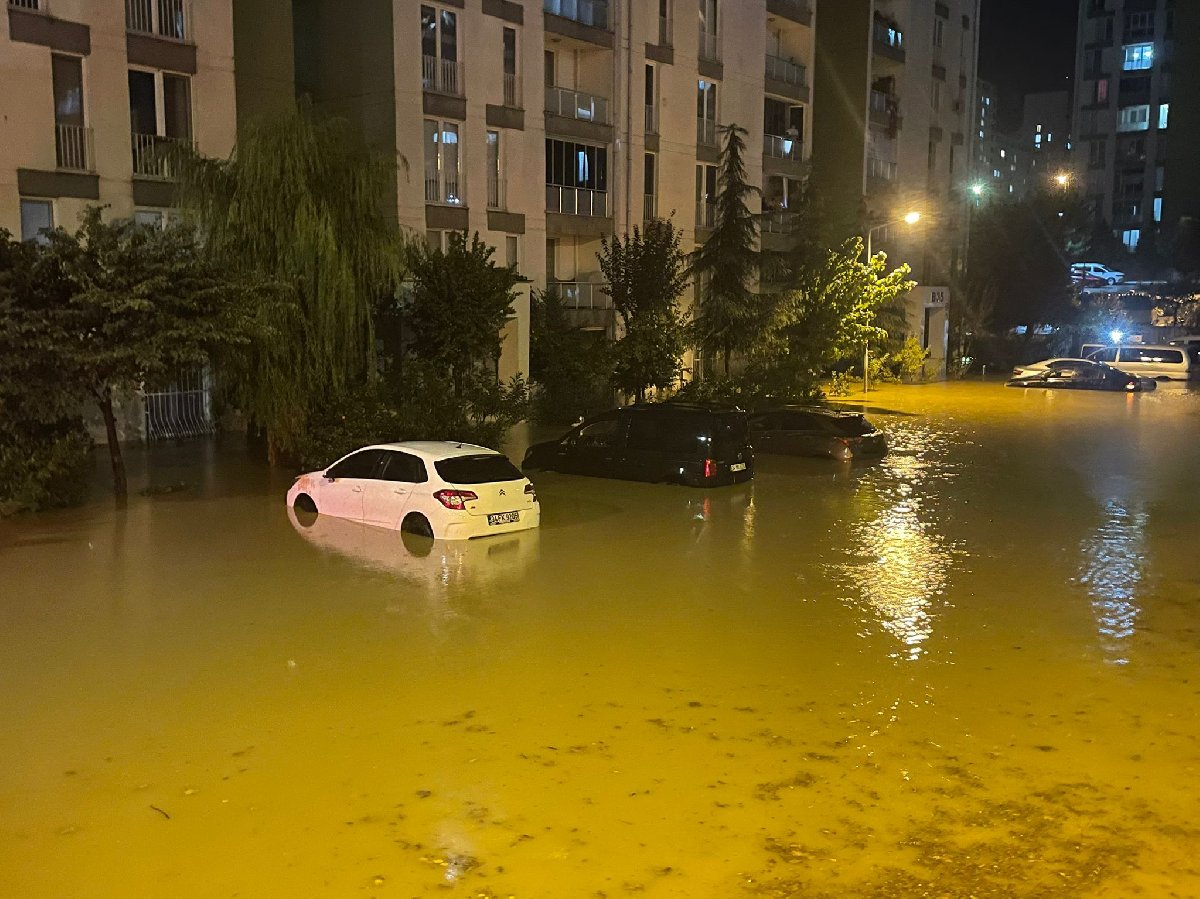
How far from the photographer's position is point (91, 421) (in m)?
24.5

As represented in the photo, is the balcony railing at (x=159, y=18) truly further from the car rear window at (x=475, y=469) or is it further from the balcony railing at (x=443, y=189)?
the car rear window at (x=475, y=469)

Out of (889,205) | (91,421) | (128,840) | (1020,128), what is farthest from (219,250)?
(1020,128)

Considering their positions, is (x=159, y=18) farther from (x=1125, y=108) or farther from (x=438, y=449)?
(x=1125, y=108)

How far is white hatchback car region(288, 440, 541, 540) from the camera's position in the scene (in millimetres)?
15695

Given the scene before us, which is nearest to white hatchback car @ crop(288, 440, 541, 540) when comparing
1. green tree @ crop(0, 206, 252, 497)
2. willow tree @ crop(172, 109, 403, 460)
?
green tree @ crop(0, 206, 252, 497)

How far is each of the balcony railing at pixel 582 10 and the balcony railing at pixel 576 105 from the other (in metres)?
2.21

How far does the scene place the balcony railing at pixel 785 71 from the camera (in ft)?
148

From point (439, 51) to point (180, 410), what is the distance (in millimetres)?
12253

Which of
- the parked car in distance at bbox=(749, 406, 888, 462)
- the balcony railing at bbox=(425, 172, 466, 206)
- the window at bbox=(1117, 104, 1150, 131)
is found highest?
the window at bbox=(1117, 104, 1150, 131)

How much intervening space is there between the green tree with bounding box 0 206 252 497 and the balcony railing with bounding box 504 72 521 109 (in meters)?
17.3

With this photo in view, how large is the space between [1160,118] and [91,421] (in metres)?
98.8

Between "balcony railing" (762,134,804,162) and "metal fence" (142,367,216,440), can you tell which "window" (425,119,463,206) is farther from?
"balcony railing" (762,134,804,162)

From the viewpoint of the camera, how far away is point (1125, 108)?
327 ft

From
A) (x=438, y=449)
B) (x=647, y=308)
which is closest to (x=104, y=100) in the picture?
(x=438, y=449)
